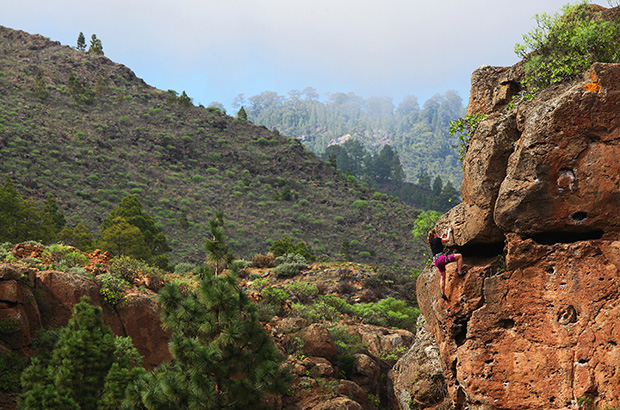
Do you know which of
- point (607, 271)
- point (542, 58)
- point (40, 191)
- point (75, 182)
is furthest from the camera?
point (75, 182)

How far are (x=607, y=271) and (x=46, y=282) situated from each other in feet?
46.5

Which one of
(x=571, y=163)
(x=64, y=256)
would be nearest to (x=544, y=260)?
(x=571, y=163)

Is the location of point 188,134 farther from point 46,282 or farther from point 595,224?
point 595,224

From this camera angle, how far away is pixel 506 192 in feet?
26.5

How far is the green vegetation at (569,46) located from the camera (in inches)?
317

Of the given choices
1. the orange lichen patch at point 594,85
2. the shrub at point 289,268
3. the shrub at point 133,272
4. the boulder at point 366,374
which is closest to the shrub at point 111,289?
the shrub at point 133,272

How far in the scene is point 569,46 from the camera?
844 centimetres

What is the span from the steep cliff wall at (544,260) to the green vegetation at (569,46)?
457 millimetres

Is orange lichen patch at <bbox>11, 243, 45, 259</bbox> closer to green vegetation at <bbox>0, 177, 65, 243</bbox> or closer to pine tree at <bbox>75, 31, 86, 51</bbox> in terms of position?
green vegetation at <bbox>0, 177, 65, 243</bbox>

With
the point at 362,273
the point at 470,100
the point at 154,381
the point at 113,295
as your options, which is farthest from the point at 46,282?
the point at 362,273

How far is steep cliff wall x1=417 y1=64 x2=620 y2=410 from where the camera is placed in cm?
736

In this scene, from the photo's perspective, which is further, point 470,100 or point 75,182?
point 75,182

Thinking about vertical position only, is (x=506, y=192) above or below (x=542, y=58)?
below

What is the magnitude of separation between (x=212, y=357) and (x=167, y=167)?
57.4 metres
